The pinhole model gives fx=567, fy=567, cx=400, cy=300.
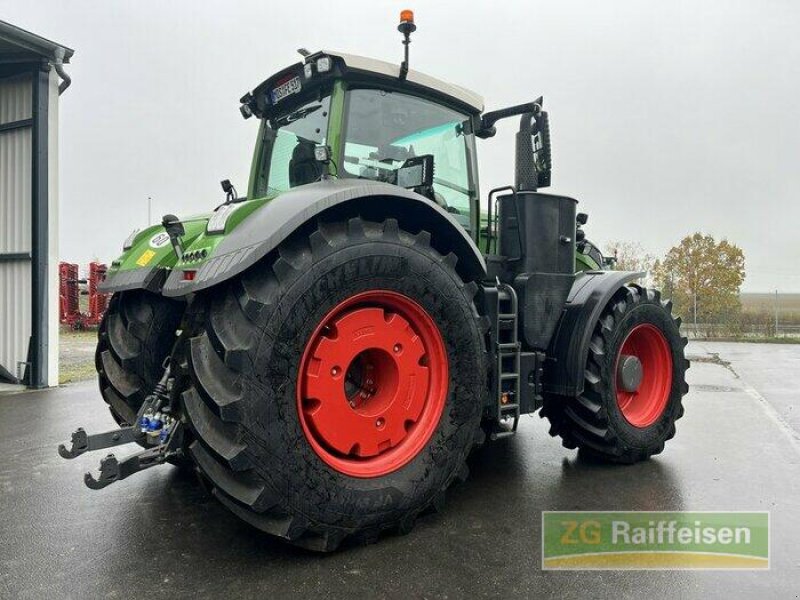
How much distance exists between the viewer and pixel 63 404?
20.6ft

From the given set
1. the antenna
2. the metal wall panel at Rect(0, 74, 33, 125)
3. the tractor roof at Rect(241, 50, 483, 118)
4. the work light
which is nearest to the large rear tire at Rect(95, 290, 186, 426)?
the tractor roof at Rect(241, 50, 483, 118)

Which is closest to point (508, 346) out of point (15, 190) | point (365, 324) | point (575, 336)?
point (575, 336)

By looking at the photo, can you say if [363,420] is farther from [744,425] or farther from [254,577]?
[744,425]

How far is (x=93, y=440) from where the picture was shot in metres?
2.52

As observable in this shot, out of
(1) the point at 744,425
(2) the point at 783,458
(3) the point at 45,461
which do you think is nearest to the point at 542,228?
(2) the point at 783,458

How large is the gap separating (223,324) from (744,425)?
516 centimetres

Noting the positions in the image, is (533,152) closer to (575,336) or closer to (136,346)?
(575,336)

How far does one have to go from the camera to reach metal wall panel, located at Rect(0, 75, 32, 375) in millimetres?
7809

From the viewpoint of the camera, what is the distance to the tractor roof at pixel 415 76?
3.18m

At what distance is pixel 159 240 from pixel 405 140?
1.63m

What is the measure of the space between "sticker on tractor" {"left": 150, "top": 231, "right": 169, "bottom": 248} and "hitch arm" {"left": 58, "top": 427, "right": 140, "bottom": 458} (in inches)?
47.9

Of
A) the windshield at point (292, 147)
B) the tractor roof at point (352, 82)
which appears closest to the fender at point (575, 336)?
the tractor roof at point (352, 82)

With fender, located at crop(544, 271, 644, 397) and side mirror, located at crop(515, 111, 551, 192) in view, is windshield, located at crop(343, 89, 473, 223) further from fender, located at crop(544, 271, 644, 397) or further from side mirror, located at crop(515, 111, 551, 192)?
fender, located at crop(544, 271, 644, 397)

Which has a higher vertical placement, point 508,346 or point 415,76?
point 415,76
